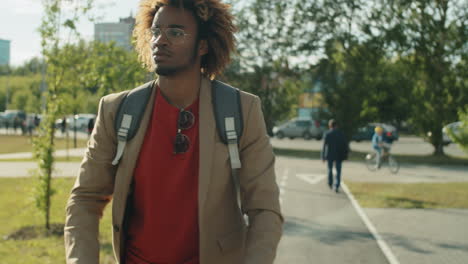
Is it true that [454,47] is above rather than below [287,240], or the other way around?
above

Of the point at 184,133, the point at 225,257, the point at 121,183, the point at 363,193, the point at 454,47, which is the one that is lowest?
the point at 363,193

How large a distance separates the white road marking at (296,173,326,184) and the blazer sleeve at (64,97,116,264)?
15.0 meters

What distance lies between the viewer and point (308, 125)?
49625mm

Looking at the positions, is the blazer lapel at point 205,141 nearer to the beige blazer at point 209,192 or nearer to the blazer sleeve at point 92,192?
the beige blazer at point 209,192

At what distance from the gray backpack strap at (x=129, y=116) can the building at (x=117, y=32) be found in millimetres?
6570

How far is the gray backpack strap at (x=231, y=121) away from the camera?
6.85ft

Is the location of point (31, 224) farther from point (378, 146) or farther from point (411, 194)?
point (378, 146)

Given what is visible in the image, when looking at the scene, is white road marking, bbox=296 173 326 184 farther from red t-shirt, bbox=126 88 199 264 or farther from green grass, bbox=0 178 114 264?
red t-shirt, bbox=126 88 199 264

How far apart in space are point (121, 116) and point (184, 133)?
9.4 inches

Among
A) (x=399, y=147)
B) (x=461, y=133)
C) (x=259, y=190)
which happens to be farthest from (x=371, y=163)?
(x=399, y=147)

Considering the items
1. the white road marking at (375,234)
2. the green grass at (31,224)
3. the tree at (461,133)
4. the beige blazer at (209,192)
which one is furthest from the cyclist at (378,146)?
the beige blazer at (209,192)

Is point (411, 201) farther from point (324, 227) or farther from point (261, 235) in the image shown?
point (261, 235)

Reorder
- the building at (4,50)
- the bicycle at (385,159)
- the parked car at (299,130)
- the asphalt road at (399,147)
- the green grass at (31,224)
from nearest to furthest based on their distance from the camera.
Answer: the green grass at (31,224) → the building at (4,50) → the bicycle at (385,159) → the asphalt road at (399,147) → the parked car at (299,130)

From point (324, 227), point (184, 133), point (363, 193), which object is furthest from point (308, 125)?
point (184, 133)
